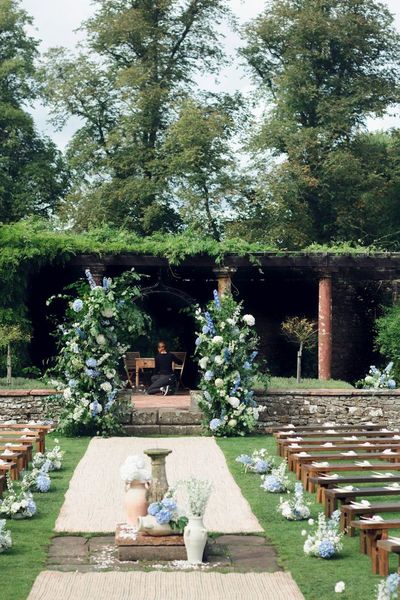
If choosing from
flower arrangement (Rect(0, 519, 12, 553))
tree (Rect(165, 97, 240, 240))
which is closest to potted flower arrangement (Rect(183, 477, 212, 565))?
flower arrangement (Rect(0, 519, 12, 553))

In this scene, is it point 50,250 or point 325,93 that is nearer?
point 50,250

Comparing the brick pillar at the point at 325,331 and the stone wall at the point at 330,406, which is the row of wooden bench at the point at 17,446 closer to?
Result: the stone wall at the point at 330,406

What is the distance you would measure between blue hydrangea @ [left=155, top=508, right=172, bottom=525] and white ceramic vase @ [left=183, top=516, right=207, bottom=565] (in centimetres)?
20

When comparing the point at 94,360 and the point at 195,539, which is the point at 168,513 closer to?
the point at 195,539

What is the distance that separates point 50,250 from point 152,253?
190 centimetres

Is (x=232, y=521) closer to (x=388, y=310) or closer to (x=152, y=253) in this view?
(x=152, y=253)

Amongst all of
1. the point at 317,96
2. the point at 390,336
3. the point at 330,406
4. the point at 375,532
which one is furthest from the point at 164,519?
the point at 317,96

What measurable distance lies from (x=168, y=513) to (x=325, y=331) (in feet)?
40.7

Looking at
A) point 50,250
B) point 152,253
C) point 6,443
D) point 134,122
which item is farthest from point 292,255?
point 134,122

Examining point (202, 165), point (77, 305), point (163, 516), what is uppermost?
point (202, 165)

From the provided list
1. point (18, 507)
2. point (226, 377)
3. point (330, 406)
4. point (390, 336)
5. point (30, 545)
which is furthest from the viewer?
point (390, 336)

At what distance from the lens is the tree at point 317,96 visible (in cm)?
2862

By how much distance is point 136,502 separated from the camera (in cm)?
869

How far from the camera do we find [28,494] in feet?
33.4
